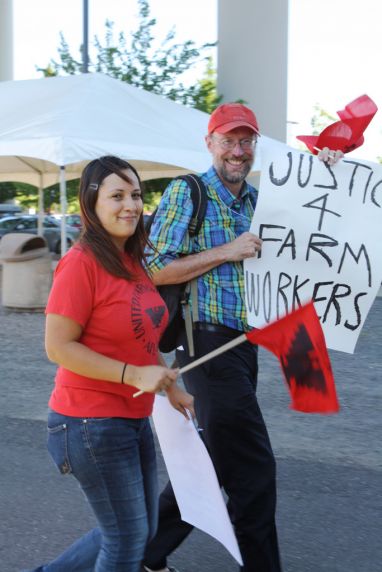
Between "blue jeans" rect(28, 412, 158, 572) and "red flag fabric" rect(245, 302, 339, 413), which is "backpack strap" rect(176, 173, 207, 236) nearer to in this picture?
"red flag fabric" rect(245, 302, 339, 413)

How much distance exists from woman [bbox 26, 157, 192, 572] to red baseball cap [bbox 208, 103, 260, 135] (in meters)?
0.63

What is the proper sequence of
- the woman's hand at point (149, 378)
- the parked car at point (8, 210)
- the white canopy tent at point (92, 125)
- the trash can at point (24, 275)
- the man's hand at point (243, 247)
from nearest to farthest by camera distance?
the woman's hand at point (149, 378) → the man's hand at point (243, 247) → the white canopy tent at point (92, 125) → the trash can at point (24, 275) → the parked car at point (8, 210)

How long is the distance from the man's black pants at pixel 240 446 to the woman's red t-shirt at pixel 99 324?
0.56m

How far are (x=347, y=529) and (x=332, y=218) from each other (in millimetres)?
1682

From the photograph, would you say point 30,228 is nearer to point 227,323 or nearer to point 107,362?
point 227,323

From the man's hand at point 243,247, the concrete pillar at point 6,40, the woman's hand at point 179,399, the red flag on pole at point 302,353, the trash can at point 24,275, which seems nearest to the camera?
the red flag on pole at point 302,353

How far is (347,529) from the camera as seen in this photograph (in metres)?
3.77

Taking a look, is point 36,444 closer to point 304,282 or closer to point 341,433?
point 341,433

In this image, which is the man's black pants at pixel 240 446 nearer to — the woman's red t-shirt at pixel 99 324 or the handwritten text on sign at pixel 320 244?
the handwritten text on sign at pixel 320 244

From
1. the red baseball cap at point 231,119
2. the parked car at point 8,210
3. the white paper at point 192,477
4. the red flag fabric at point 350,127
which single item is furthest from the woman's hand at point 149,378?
the parked car at point 8,210

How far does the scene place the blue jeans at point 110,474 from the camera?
7.65 feet

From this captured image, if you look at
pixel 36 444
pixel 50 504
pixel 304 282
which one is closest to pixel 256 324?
pixel 304 282

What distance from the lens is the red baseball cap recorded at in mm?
2964

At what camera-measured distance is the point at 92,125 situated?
10820 millimetres
